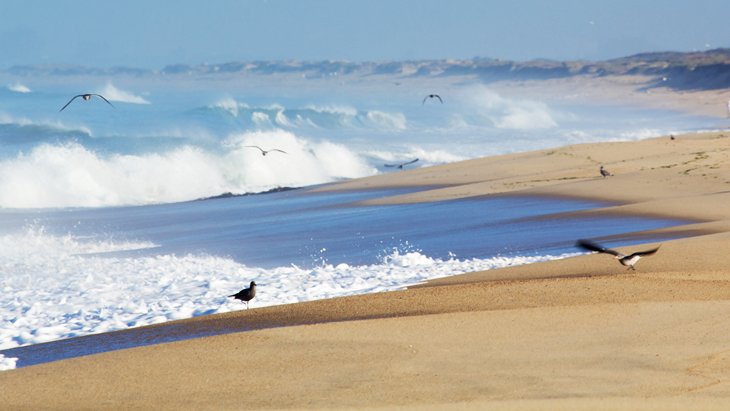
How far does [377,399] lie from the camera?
6.27m

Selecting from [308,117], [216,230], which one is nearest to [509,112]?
[308,117]

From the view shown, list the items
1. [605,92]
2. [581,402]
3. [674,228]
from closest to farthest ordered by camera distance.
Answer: [581,402] → [674,228] → [605,92]

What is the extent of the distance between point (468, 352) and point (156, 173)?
2378 centimetres

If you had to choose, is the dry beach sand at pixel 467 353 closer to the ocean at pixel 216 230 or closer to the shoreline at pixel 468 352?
the shoreline at pixel 468 352

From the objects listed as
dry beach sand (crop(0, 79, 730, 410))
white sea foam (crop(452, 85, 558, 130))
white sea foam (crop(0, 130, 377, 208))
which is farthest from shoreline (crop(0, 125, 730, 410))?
white sea foam (crop(452, 85, 558, 130))

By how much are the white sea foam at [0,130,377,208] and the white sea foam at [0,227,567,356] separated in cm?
1260

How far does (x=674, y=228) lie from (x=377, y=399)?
7948 mm

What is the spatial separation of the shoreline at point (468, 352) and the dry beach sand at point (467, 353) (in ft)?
0.05

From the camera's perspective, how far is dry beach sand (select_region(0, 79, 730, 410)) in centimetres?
630

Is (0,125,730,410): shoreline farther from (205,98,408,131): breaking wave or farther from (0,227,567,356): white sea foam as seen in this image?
(205,98,408,131): breaking wave

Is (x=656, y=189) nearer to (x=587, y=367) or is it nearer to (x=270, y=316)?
(x=270, y=316)

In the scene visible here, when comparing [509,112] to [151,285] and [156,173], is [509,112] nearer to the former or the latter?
[156,173]

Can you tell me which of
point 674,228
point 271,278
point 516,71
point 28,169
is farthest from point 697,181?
point 516,71

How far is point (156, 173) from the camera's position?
30078 millimetres
